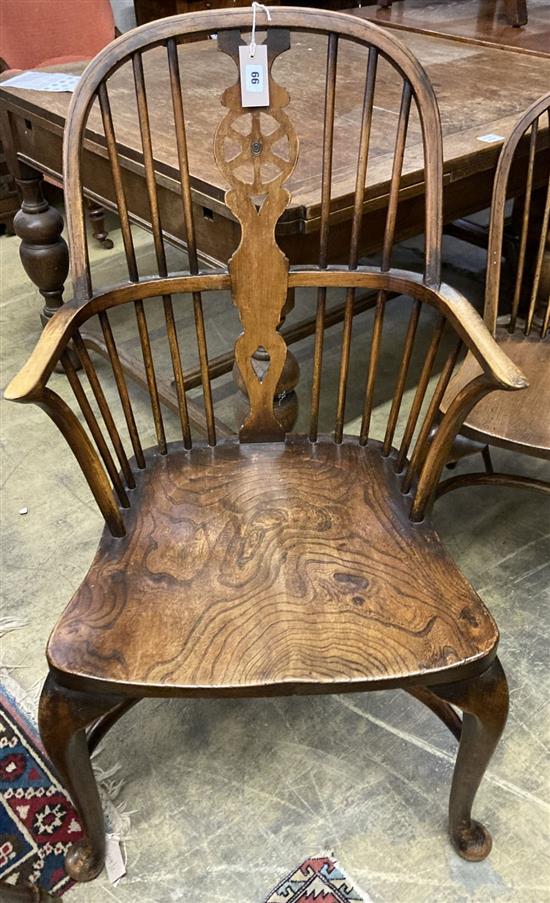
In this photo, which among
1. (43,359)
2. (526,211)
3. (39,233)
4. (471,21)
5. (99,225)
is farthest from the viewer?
(99,225)

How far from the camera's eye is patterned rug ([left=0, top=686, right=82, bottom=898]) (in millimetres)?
1203

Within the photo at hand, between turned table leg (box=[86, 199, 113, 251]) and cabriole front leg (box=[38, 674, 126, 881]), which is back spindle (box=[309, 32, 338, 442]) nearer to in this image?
cabriole front leg (box=[38, 674, 126, 881])

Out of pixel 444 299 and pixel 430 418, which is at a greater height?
pixel 444 299

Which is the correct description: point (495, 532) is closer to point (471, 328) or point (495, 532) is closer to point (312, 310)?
point (471, 328)

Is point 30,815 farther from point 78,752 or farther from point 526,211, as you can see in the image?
point 526,211

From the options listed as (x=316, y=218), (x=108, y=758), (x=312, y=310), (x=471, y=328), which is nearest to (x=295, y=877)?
(x=108, y=758)

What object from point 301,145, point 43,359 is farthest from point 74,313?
point 301,145

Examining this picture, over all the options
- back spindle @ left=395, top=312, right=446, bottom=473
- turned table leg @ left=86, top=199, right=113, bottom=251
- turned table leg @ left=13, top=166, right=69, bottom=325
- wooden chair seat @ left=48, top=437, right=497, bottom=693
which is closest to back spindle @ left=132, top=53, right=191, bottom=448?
wooden chair seat @ left=48, top=437, right=497, bottom=693

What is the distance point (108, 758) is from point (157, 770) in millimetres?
93

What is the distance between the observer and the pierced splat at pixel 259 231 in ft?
3.62

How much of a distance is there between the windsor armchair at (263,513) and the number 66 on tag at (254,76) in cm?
2

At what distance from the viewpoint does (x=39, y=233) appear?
2.00 metres

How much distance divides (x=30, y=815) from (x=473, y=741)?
740mm

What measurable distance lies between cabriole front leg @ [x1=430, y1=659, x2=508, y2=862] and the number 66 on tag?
83 centimetres
